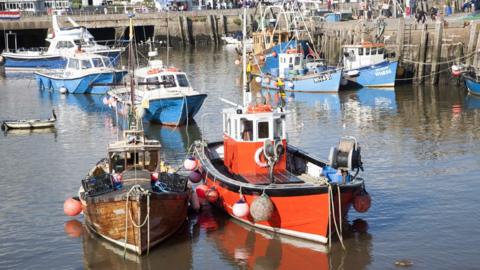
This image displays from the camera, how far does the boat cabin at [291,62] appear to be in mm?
46156

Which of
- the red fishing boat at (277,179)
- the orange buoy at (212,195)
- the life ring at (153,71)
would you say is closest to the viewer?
the red fishing boat at (277,179)

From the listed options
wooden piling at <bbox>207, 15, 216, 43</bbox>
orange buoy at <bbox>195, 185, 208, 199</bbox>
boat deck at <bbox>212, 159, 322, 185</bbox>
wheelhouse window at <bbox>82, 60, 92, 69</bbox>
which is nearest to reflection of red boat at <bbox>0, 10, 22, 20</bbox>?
wooden piling at <bbox>207, 15, 216, 43</bbox>

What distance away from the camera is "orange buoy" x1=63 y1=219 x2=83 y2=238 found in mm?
19570

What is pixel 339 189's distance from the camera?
17.1 metres

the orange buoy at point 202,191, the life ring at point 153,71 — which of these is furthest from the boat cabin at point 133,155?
the life ring at point 153,71

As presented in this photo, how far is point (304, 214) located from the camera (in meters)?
17.6

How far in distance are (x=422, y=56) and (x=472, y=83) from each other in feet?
17.9

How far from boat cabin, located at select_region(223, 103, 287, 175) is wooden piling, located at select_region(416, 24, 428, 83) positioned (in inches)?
1030

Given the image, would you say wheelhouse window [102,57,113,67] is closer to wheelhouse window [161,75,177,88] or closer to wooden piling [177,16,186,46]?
wheelhouse window [161,75,177,88]

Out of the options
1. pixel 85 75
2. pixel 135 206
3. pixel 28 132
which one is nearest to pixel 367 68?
pixel 85 75

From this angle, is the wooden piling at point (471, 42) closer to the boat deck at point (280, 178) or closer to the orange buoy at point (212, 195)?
the boat deck at point (280, 178)

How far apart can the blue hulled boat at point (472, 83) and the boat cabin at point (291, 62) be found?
1018cm

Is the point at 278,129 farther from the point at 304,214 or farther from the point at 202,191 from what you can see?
the point at 304,214

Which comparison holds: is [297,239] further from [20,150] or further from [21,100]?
[21,100]
